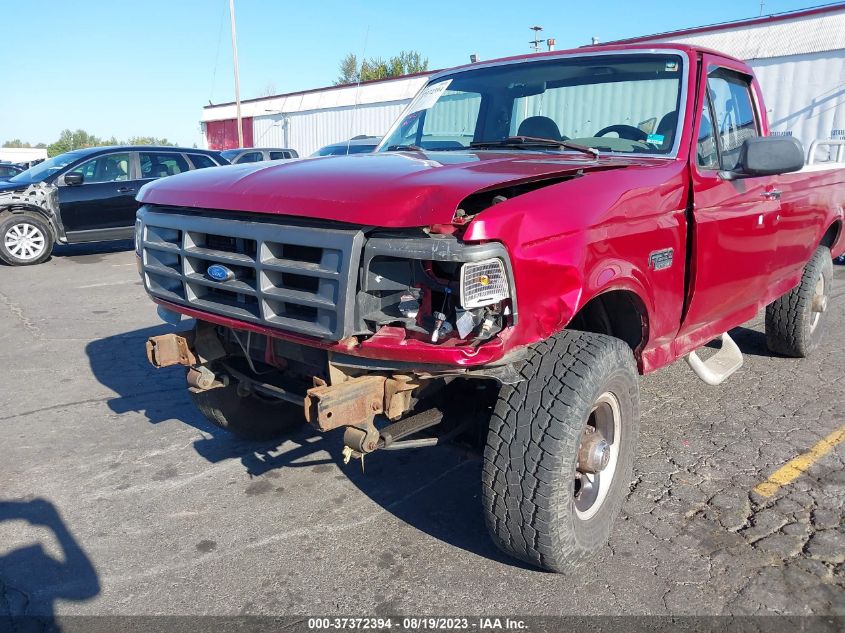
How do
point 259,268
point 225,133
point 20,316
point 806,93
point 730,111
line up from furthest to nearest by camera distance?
point 225,133 → point 806,93 → point 20,316 → point 730,111 → point 259,268

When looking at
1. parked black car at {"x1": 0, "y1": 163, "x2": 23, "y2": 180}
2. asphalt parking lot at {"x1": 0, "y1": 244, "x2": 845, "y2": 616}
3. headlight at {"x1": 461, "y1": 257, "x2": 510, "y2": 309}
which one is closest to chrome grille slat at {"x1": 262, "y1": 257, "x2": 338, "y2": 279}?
headlight at {"x1": 461, "y1": 257, "x2": 510, "y2": 309}

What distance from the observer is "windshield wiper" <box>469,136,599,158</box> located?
→ 3.51m

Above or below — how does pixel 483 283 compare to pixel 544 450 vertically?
above

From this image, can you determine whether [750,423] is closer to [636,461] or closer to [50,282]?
[636,461]

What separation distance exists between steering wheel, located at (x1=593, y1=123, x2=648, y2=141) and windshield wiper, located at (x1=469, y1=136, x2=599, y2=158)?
0.65 feet

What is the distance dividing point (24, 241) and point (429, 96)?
8676mm

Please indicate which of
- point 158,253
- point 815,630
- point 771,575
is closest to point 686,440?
point 771,575

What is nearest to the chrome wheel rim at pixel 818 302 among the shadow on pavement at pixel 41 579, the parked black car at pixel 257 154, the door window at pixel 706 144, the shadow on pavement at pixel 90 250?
the door window at pixel 706 144

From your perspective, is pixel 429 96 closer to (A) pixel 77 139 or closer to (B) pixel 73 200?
(B) pixel 73 200

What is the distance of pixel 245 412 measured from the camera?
13.0 feet

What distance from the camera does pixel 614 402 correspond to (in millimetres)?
2996

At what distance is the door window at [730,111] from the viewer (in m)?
3.92

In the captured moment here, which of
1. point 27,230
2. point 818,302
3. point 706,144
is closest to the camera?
point 706,144

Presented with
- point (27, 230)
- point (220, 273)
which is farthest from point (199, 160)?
point (220, 273)
